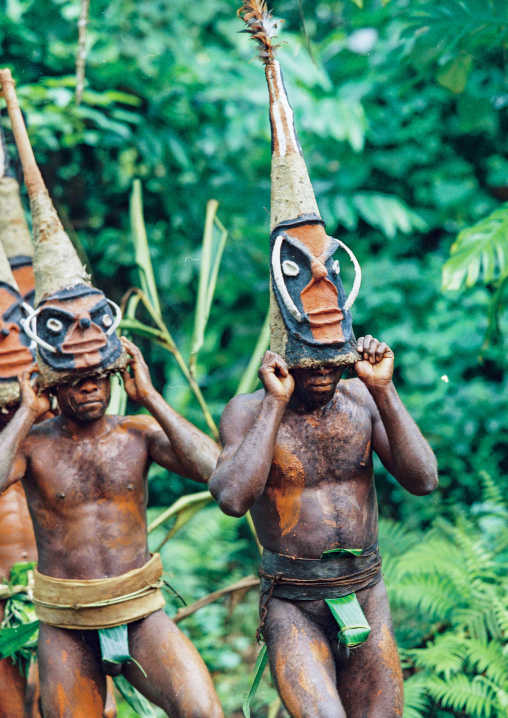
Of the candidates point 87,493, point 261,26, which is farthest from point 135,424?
point 261,26

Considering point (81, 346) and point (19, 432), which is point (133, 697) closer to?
→ point (19, 432)

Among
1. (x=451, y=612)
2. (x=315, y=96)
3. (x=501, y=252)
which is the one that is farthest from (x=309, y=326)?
(x=315, y=96)

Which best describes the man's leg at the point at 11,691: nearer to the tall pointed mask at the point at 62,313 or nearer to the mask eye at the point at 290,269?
the tall pointed mask at the point at 62,313

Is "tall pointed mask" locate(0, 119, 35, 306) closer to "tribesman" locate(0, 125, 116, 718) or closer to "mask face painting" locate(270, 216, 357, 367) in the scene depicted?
"tribesman" locate(0, 125, 116, 718)

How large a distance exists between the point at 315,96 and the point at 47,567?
153 inches

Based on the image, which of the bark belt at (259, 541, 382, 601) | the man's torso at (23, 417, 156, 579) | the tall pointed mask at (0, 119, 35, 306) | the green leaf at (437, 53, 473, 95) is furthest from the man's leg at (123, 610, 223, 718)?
the green leaf at (437, 53, 473, 95)

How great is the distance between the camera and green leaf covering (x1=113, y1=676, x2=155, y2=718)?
10.0 feet

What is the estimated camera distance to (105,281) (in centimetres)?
639

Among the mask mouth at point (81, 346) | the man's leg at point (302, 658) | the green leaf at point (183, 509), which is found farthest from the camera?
the green leaf at point (183, 509)

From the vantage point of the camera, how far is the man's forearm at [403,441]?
104 inches

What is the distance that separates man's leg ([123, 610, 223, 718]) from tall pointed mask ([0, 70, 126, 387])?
3.19ft

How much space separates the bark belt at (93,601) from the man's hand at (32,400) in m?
0.61

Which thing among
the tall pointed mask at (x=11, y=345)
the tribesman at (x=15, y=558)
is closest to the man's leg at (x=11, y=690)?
the tribesman at (x=15, y=558)

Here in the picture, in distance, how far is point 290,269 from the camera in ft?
8.87
